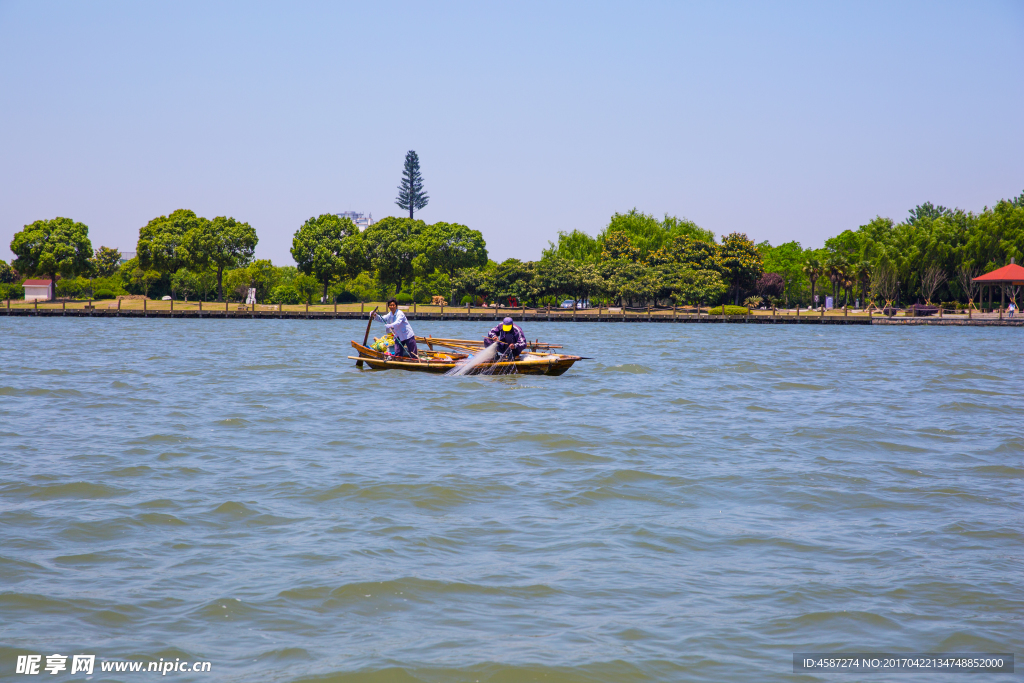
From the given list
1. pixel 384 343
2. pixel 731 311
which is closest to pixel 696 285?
pixel 731 311

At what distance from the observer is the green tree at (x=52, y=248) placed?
88188 mm

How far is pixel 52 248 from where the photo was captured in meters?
88.2

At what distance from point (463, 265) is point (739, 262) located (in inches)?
1173

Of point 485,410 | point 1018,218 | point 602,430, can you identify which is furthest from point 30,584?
point 1018,218

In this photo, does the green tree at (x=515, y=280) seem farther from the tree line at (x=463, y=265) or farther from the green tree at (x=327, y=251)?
the green tree at (x=327, y=251)

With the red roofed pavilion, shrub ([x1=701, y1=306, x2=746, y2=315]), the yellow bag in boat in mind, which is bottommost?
the yellow bag in boat

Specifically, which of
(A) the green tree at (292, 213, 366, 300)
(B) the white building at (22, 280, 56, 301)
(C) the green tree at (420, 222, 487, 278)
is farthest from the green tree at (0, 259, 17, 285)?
(C) the green tree at (420, 222, 487, 278)

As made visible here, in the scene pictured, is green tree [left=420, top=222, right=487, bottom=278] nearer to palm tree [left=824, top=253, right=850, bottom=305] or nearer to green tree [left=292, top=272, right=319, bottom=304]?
green tree [left=292, top=272, right=319, bottom=304]

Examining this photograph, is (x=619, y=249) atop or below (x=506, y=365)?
atop

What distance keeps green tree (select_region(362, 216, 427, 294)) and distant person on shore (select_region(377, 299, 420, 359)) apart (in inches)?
2655

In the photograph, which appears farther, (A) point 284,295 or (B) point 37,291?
(A) point 284,295

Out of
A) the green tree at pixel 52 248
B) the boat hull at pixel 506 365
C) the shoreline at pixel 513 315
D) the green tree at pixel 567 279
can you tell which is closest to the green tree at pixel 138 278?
the green tree at pixel 52 248

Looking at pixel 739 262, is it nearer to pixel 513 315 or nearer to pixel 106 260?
pixel 513 315

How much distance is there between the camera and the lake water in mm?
5812
